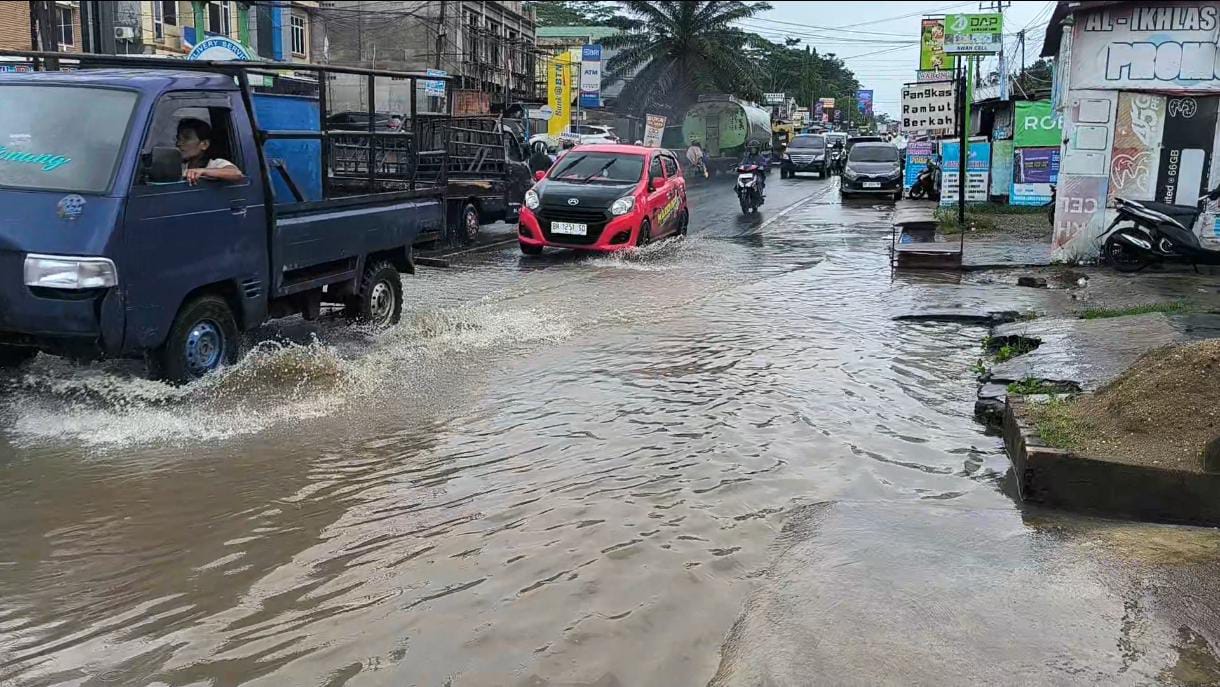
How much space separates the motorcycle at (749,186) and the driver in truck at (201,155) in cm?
1694

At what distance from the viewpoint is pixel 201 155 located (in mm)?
6680

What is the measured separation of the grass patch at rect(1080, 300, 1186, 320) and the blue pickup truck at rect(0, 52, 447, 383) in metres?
6.66

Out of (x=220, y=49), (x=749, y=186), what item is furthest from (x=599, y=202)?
(x=749, y=186)

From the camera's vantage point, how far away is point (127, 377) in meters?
6.36

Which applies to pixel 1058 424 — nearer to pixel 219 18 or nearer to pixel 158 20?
pixel 158 20

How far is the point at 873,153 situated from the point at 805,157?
11.4 metres

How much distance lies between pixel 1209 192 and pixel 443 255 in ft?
34.3

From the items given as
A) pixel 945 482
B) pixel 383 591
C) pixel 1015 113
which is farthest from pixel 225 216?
pixel 1015 113

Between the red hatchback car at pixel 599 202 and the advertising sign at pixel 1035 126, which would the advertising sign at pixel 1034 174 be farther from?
the red hatchback car at pixel 599 202

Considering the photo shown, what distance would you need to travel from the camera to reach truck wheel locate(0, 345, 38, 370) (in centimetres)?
655

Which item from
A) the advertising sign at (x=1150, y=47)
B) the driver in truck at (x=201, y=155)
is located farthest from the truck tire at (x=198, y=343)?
the advertising sign at (x=1150, y=47)

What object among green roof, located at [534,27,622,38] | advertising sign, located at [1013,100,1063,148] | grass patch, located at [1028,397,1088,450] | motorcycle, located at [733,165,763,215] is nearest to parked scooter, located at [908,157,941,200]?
advertising sign, located at [1013,100,1063,148]

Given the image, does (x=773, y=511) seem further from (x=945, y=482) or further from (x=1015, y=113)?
(x=1015, y=113)

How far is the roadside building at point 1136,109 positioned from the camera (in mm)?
12414
